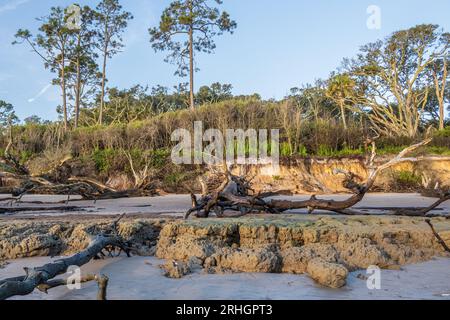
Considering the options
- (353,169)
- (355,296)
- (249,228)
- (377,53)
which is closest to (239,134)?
(353,169)

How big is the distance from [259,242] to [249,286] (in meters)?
1.54

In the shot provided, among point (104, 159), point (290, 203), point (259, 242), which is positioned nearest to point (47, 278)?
point (259, 242)

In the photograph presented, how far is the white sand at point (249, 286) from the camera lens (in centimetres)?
361

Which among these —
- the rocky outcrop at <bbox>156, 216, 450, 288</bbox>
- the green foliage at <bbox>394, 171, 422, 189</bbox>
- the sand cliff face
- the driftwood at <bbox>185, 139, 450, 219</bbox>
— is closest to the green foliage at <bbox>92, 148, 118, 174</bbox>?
the driftwood at <bbox>185, 139, 450, 219</bbox>

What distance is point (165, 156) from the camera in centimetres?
1678

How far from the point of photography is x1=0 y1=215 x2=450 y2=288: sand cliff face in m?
4.56

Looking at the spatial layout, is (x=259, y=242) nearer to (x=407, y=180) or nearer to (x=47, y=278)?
(x=47, y=278)

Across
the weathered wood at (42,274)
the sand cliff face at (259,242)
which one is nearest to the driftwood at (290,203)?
the sand cliff face at (259,242)

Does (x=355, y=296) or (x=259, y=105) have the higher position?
(x=259, y=105)

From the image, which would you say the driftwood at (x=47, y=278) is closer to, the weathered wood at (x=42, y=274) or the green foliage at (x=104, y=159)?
the weathered wood at (x=42, y=274)

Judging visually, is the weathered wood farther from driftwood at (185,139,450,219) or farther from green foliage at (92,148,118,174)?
green foliage at (92,148,118,174)

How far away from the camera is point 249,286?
13.0 ft
